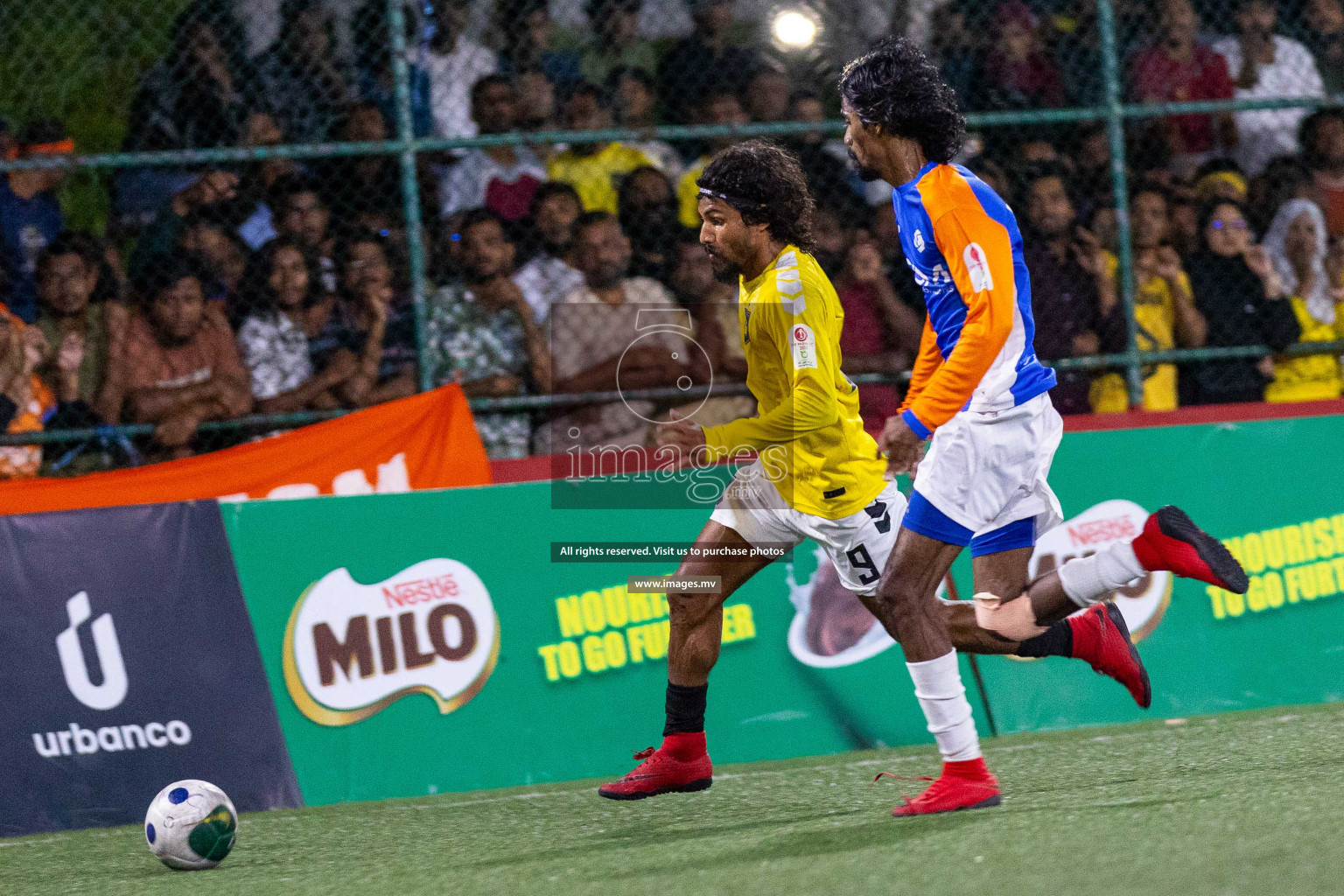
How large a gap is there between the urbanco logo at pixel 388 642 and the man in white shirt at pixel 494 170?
2.47 metres

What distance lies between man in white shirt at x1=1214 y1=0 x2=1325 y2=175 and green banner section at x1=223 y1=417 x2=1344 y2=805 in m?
2.57

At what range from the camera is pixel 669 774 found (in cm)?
523

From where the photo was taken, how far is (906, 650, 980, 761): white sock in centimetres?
450

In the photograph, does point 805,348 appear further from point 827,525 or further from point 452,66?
point 452,66

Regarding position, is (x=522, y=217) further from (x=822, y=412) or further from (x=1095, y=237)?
(x=822, y=412)

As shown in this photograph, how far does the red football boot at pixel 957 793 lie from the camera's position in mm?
4465

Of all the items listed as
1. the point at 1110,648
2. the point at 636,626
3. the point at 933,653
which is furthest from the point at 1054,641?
the point at 636,626

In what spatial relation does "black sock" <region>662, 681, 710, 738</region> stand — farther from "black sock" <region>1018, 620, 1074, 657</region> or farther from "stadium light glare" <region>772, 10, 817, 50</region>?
"stadium light glare" <region>772, 10, 817, 50</region>

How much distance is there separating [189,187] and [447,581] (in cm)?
273

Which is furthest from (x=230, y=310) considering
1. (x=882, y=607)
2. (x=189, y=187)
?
(x=882, y=607)

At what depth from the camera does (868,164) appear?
183 inches

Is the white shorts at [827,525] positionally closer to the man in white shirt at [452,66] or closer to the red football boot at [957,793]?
the red football boot at [957,793]

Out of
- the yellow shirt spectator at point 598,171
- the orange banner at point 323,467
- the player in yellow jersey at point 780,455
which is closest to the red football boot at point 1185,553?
the player in yellow jersey at point 780,455

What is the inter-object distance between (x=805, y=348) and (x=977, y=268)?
23.1 inches
